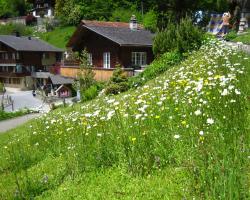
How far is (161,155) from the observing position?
6.05 metres

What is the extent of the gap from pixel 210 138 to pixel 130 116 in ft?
7.14

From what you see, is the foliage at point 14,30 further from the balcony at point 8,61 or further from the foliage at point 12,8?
the balcony at point 8,61

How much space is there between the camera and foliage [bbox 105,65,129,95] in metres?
25.1

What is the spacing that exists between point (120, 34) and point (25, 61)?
Answer: 34942 millimetres

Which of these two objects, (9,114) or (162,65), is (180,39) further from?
(9,114)

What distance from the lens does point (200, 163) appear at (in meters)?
4.80

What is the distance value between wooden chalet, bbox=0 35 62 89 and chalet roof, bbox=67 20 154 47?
25644 mm

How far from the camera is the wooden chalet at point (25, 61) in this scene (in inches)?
2795

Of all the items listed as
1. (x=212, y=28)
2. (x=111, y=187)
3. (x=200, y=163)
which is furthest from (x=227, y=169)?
(x=212, y=28)

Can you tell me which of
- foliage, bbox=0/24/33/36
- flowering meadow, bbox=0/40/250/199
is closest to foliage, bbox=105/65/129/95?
flowering meadow, bbox=0/40/250/199

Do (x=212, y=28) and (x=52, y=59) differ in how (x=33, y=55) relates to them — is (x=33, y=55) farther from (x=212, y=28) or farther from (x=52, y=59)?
(x=212, y=28)

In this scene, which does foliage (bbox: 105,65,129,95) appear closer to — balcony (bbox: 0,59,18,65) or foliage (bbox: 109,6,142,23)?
foliage (bbox: 109,6,142,23)

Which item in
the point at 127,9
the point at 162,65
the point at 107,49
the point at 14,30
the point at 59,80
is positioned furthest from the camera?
the point at 14,30

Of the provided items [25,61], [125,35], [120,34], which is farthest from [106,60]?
[25,61]
